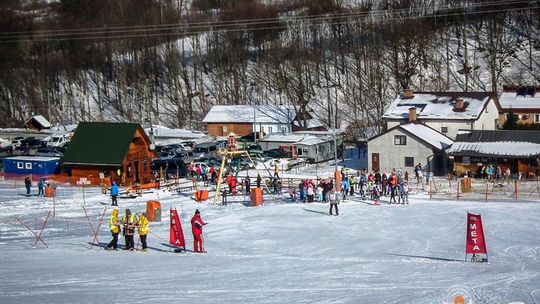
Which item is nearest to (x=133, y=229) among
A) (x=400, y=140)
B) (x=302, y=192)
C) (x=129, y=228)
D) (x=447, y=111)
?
(x=129, y=228)

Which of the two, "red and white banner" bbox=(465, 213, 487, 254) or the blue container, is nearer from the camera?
"red and white banner" bbox=(465, 213, 487, 254)

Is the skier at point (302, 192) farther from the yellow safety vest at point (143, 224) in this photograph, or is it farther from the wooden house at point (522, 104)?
the wooden house at point (522, 104)

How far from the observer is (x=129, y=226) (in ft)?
76.2

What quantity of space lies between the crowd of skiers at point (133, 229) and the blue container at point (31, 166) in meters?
21.4

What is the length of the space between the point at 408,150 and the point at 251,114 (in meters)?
24.8

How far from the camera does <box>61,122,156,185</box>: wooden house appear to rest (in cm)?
4184

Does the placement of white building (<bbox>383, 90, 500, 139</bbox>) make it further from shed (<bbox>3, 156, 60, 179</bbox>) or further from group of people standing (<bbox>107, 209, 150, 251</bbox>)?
group of people standing (<bbox>107, 209, 150, 251</bbox>)

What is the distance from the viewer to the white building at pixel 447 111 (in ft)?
164

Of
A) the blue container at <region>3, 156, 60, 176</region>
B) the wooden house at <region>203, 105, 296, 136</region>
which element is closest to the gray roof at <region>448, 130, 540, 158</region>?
the blue container at <region>3, 156, 60, 176</region>

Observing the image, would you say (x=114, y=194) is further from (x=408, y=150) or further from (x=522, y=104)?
(x=522, y=104)

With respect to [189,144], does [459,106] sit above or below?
above

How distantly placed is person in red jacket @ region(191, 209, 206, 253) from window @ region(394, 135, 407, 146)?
23.7m

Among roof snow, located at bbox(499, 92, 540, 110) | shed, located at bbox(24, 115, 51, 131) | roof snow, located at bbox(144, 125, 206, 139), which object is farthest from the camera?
shed, located at bbox(24, 115, 51, 131)

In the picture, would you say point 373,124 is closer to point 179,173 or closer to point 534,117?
point 534,117
